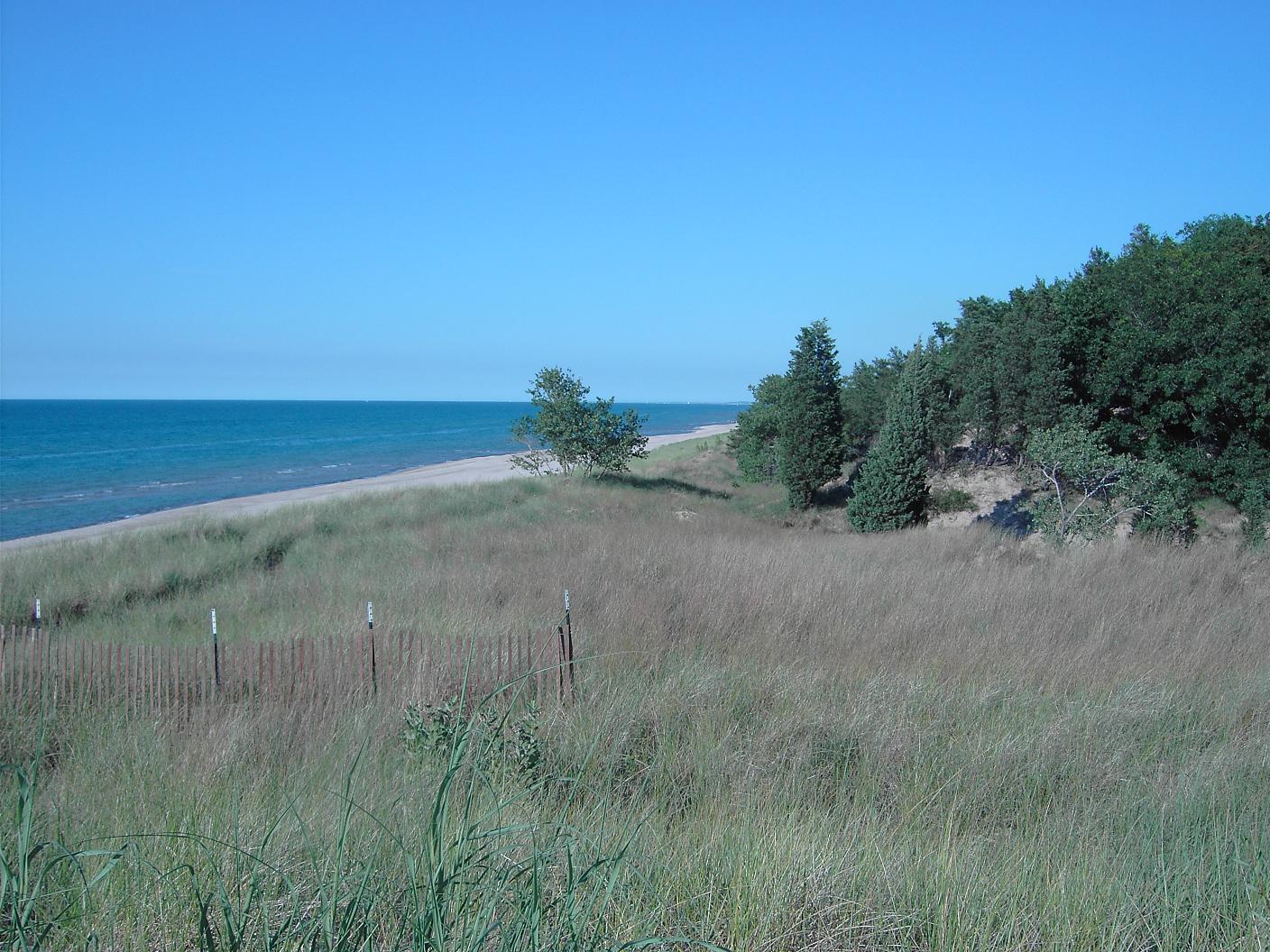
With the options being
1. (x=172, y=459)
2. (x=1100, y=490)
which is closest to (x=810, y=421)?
(x=1100, y=490)

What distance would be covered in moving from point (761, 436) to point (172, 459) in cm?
4948

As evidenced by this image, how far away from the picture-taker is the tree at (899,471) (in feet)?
79.8

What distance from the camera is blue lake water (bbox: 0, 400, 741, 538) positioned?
39150 mm

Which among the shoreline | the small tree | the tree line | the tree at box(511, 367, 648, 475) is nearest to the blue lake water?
the shoreline


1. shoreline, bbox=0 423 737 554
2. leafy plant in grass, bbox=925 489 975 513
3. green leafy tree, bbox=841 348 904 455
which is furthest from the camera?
green leafy tree, bbox=841 348 904 455

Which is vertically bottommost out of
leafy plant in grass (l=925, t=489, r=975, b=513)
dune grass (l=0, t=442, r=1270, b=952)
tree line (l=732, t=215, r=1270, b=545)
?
leafy plant in grass (l=925, t=489, r=975, b=513)

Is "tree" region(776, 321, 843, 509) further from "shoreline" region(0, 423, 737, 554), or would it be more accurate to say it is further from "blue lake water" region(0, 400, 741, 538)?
"blue lake water" region(0, 400, 741, 538)

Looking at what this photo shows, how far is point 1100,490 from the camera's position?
18.8 m

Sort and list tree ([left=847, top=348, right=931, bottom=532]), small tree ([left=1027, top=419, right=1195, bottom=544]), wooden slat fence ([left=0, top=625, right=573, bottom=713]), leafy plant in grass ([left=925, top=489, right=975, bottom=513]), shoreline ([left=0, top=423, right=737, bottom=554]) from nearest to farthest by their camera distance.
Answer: wooden slat fence ([left=0, top=625, right=573, bottom=713]) → small tree ([left=1027, top=419, right=1195, bottom=544]) → tree ([left=847, top=348, right=931, bottom=532]) → shoreline ([left=0, top=423, right=737, bottom=554]) → leafy plant in grass ([left=925, top=489, right=975, bottom=513])

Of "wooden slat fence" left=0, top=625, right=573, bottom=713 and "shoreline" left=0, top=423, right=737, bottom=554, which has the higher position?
"wooden slat fence" left=0, top=625, right=573, bottom=713

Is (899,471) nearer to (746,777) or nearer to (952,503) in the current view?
(952,503)

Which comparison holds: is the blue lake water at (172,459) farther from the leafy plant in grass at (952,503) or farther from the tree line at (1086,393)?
the leafy plant in grass at (952,503)

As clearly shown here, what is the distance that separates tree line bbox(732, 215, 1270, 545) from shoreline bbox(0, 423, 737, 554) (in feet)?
40.3

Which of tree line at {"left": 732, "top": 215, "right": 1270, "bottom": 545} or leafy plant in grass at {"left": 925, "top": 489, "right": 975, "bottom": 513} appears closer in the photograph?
tree line at {"left": 732, "top": 215, "right": 1270, "bottom": 545}
